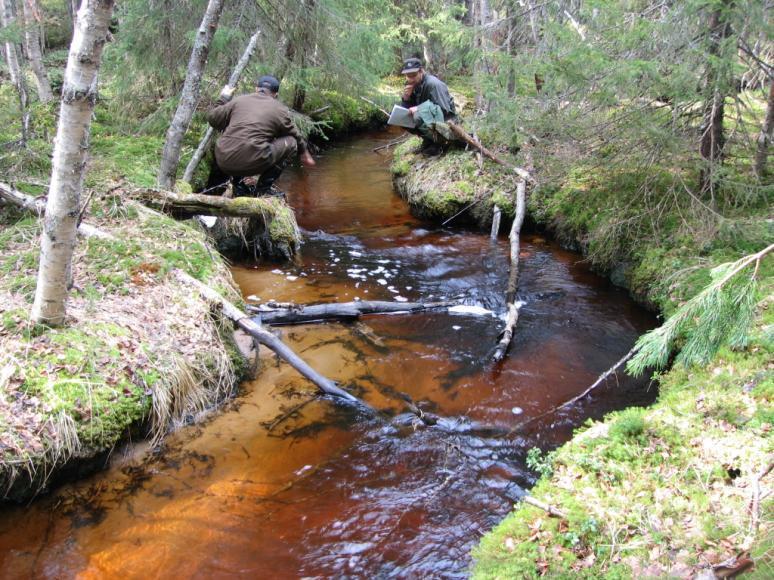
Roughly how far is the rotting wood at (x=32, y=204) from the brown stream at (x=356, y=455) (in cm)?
202

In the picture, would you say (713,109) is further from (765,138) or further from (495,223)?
(495,223)

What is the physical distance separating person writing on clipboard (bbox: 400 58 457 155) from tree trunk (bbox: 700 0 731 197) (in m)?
4.72

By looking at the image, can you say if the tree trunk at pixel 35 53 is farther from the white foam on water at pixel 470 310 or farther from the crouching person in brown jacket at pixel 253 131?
the white foam on water at pixel 470 310

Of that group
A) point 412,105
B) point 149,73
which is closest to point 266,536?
point 412,105

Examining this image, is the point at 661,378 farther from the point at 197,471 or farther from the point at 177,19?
the point at 177,19

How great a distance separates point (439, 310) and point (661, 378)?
2.81 m

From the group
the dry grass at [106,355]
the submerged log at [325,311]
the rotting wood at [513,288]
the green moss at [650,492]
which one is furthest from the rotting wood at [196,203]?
the green moss at [650,492]

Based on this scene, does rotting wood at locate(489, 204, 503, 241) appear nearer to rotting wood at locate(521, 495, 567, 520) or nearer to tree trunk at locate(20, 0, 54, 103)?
rotting wood at locate(521, 495, 567, 520)

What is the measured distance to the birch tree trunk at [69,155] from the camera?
10.4 feet

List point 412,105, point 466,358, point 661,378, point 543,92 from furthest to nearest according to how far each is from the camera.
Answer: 1. point 412,105
2. point 543,92
3. point 466,358
4. point 661,378

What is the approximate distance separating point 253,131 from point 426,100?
12.9ft

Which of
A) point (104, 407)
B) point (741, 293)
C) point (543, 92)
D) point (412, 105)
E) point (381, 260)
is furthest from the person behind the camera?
point (412, 105)

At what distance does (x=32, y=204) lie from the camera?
5.83 metres

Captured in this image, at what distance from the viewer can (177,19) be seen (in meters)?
9.55
